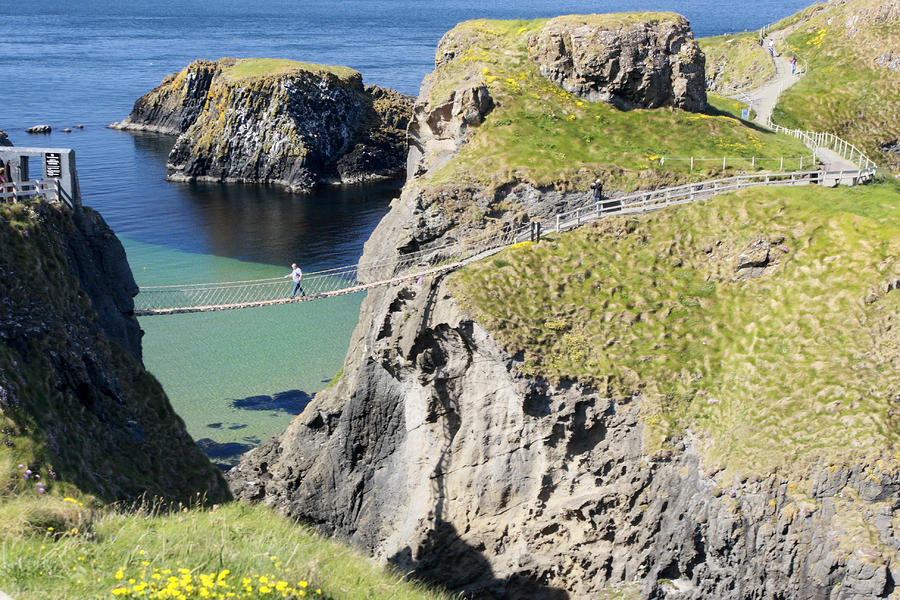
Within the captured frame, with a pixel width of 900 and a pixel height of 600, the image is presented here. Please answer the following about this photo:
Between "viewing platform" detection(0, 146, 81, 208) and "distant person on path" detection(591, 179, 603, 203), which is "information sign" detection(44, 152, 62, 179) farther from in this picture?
"distant person on path" detection(591, 179, 603, 203)

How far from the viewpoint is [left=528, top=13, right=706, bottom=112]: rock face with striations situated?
47.6 metres

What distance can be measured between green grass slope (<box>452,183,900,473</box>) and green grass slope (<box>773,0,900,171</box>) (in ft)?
87.9

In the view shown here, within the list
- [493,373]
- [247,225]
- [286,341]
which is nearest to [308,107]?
[247,225]

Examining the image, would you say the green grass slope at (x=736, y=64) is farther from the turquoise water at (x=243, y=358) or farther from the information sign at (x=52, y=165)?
the information sign at (x=52, y=165)

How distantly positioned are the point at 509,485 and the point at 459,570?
442cm

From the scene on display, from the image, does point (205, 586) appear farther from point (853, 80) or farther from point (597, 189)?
point (853, 80)

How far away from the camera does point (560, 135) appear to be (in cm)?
4484

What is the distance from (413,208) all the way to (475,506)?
13893 millimetres

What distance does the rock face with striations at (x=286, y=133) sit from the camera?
104812 millimetres

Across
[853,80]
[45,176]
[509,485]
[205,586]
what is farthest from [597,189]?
[853,80]

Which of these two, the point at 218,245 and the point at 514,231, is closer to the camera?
the point at 514,231

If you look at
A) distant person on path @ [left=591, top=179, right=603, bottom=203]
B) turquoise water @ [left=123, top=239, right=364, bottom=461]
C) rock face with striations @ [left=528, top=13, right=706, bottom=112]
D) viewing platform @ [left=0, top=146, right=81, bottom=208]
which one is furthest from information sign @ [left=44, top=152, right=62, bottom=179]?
rock face with striations @ [left=528, top=13, right=706, bottom=112]

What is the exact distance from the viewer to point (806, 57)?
2896 inches

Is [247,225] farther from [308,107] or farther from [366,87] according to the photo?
[366,87]
